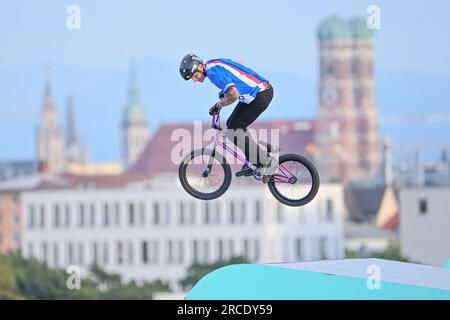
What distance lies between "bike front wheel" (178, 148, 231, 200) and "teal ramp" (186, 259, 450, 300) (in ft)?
6.23

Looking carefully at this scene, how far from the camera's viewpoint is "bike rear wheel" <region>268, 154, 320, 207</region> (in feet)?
150

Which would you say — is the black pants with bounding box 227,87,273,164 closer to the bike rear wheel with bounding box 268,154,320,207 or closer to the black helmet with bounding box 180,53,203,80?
the bike rear wheel with bounding box 268,154,320,207

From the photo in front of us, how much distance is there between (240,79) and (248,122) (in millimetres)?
1005

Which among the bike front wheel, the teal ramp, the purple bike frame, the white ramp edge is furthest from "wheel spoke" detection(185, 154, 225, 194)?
the white ramp edge

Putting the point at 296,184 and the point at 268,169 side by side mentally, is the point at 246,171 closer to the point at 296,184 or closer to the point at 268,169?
the point at 268,169

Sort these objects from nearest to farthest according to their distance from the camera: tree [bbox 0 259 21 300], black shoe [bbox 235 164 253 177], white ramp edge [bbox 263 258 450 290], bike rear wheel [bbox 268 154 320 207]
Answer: bike rear wheel [bbox 268 154 320 207]
black shoe [bbox 235 164 253 177]
white ramp edge [bbox 263 258 450 290]
tree [bbox 0 259 21 300]

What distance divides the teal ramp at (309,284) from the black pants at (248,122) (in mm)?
2599

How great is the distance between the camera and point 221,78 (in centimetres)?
4525

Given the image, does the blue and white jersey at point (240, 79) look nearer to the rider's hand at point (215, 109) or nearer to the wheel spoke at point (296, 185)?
the rider's hand at point (215, 109)

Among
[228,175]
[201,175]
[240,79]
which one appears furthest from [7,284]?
[240,79]

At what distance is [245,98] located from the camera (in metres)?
45.2

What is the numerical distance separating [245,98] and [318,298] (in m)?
4.59
